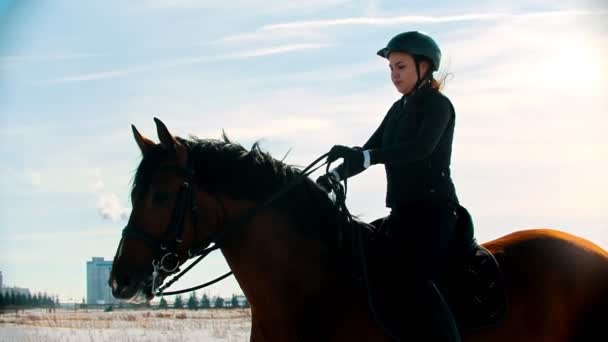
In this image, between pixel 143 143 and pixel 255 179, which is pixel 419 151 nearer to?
pixel 255 179

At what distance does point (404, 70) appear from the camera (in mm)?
6285

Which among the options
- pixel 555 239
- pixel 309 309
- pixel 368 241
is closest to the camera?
pixel 309 309

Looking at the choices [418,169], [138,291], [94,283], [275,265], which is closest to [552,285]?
[418,169]

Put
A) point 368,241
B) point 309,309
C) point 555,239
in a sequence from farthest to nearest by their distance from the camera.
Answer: point 555,239 → point 368,241 → point 309,309

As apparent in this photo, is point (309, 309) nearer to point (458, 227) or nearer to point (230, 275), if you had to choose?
point (230, 275)

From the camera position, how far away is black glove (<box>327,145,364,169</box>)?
5.90 meters

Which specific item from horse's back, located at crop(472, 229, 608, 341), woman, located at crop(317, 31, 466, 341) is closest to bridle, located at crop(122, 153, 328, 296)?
woman, located at crop(317, 31, 466, 341)

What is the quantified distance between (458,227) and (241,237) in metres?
1.69

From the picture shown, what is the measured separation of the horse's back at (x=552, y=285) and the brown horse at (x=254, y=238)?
0.17m

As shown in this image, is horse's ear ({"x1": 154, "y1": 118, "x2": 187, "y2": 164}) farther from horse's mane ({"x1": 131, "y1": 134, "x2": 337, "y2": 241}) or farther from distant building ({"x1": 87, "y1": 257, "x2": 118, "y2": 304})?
distant building ({"x1": 87, "y1": 257, "x2": 118, "y2": 304})

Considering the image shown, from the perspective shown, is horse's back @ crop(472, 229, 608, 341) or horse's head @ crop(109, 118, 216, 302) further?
horse's back @ crop(472, 229, 608, 341)

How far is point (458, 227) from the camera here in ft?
20.9

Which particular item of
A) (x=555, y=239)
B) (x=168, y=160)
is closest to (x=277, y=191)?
(x=168, y=160)

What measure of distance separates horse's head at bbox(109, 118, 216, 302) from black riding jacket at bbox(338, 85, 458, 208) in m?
1.22
